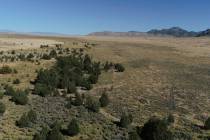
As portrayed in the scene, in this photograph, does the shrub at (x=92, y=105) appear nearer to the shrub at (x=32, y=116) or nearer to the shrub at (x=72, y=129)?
the shrub at (x=32, y=116)

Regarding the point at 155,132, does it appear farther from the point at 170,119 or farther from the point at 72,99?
the point at 72,99

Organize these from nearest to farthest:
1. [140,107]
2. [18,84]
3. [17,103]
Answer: [17,103]
[140,107]
[18,84]

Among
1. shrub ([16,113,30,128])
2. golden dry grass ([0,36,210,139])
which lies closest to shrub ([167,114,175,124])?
golden dry grass ([0,36,210,139])

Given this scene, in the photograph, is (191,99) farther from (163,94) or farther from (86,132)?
(86,132)

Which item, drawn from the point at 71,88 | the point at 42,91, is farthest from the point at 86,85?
the point at 42,91

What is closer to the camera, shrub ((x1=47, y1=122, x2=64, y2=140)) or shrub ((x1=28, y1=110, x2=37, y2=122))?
shrub ((x1=47, y1=122, x2=64, y2=140))

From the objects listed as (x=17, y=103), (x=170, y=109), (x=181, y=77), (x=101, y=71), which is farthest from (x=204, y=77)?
(x=17, y=103)

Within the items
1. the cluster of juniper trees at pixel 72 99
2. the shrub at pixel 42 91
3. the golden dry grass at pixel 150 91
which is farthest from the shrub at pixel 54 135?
the shrub at pixel 42 91

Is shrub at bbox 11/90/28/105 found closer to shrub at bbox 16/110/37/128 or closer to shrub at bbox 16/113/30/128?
shrub at bbox 16/110/37/128
